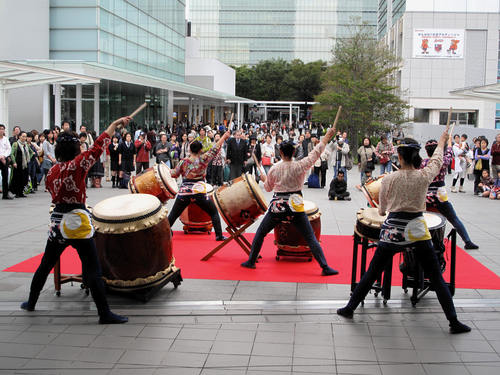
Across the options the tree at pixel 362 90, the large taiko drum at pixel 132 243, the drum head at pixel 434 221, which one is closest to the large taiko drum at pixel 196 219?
the large taiko drum at pixel 132 243

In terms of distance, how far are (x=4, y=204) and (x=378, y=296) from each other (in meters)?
9.70

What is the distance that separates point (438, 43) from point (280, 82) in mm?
34670

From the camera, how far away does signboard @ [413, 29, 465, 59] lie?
185 ft

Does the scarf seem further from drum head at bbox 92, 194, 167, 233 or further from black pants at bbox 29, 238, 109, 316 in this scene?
black pants at bbox 29, 238, 109, 316

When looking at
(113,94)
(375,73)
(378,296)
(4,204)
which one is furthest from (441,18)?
(378,296)

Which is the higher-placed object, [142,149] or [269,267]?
[142,149]

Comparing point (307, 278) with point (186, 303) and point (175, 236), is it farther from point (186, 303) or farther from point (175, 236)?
point (175, 236)

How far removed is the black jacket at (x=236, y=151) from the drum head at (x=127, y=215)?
1004 cm

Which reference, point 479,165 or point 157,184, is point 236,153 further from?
point 157,184

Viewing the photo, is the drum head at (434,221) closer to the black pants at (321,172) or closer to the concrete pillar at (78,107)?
the black pants at (321,172)

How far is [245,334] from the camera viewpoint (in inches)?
208

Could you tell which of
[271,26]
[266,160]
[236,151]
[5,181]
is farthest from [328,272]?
[271,26]

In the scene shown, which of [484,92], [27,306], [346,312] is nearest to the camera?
[346,312]

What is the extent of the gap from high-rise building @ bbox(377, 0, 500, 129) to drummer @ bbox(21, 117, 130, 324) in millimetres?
54184
